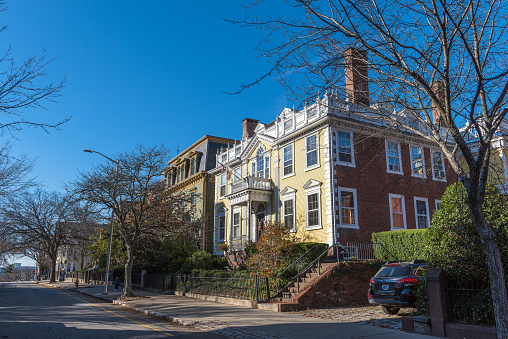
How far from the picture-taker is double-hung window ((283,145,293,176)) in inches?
1009

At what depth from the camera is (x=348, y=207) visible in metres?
22.2

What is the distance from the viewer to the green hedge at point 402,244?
58.7 ft

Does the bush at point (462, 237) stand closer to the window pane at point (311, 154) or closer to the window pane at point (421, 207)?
the window pane at point (311, 154)

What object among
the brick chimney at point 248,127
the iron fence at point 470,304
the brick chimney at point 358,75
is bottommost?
the iron fence at point 470,304

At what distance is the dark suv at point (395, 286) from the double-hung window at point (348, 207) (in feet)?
28.9

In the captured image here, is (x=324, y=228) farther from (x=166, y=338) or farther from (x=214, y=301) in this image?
(x=166, y=338)

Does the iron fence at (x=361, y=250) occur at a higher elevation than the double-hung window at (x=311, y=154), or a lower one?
lower

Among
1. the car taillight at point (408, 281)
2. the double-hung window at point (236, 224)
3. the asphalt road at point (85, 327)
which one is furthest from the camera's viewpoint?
the double-hung window at point (236, 224)

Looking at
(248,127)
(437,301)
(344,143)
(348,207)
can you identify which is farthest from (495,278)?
(248,127)

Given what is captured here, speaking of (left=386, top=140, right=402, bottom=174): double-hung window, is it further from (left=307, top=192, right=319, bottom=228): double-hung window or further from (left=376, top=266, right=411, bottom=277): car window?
(left=376, top=266, right=411, bottom=277): car window

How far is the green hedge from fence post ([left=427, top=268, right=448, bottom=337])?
870 cm

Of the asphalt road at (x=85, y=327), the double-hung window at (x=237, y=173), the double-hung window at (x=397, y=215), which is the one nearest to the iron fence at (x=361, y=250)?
the double-hung window at (x=397, y=215)

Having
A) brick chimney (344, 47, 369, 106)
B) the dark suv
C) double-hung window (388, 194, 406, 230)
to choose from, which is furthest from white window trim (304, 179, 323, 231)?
brick chimney (344, 47, 369, 106)

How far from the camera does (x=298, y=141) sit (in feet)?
82.0
